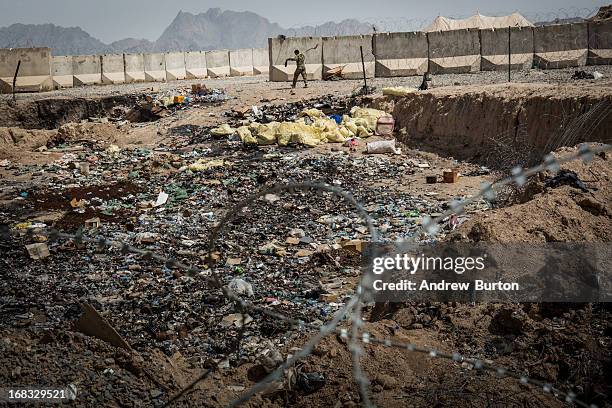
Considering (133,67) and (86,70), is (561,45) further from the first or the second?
(86,70)

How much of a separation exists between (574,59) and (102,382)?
18.9 m

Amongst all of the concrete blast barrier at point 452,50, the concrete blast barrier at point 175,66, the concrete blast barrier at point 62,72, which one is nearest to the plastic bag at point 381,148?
the concrete blast barrier at point 452,50

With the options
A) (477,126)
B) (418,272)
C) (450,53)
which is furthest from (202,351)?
(450,53)

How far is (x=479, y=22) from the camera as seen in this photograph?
100 ft

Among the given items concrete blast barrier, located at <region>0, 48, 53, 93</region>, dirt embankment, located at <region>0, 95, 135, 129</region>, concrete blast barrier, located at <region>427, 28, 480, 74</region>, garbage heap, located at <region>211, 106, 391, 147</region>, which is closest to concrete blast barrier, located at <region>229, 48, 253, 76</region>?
concrete blast barrier, located at <region>0, 48, 53, 93</region>

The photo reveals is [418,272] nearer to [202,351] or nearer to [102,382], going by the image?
[202,351]

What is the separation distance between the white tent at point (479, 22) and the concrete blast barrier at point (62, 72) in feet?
58.0

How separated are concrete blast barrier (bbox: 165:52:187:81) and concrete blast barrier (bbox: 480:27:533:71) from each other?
12.6 meters

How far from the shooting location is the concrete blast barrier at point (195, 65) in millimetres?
25875

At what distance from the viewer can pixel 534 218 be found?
4891 millimetres

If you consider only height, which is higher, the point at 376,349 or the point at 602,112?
the point at 602,112

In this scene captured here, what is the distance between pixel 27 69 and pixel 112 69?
10.8 ft

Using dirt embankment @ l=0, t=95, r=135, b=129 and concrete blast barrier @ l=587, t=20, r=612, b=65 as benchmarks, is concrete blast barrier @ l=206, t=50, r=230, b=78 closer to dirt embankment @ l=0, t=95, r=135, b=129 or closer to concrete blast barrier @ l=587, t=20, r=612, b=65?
dirt embankment @ l=0, t=95, r=135, b=129

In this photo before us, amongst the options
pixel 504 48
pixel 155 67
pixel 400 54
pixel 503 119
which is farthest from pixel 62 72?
pixel 503 119
